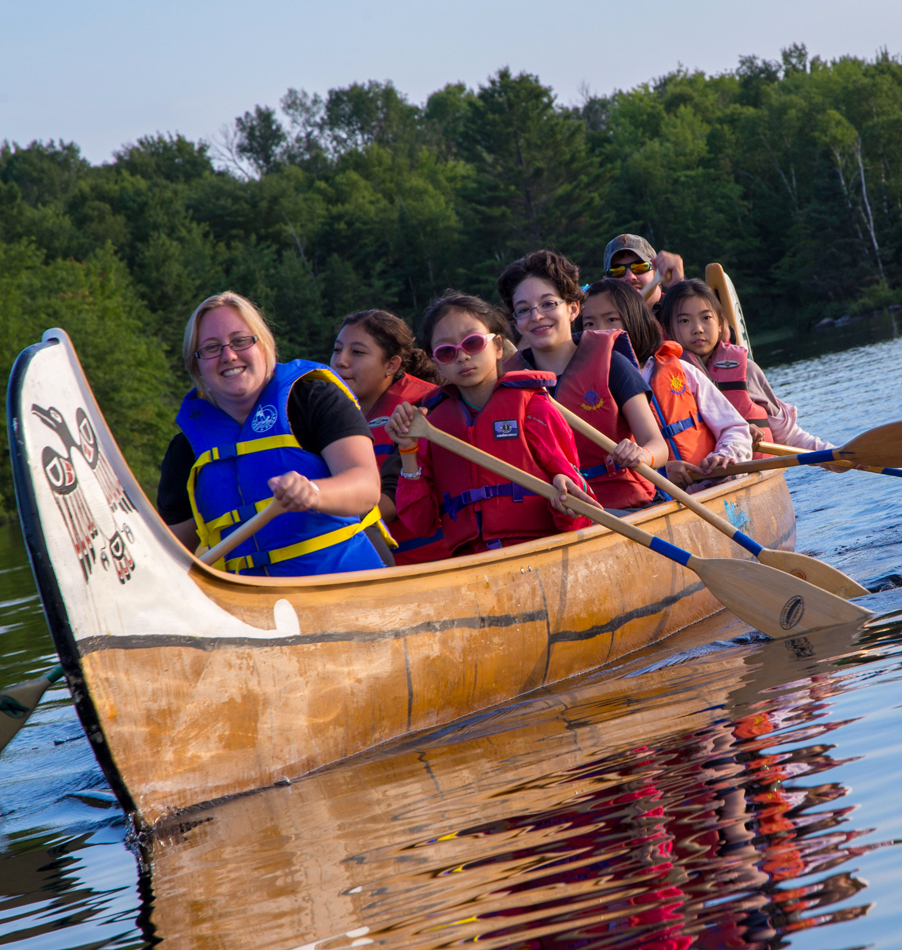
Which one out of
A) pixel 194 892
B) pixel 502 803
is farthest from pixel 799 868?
pixel 194 892

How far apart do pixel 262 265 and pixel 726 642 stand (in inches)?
1548

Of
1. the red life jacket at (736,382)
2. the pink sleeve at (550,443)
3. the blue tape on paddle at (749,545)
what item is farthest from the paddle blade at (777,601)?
the red life jacket at (736,382)

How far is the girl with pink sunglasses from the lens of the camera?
4.18 metres

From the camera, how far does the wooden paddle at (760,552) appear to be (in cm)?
456

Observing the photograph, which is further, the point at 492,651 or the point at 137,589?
the point at 492,651

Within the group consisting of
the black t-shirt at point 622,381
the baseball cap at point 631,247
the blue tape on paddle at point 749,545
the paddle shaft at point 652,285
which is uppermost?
the baseball cap at point 631,247

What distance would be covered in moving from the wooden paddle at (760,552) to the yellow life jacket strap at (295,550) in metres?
1.26

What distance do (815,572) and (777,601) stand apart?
499 mm

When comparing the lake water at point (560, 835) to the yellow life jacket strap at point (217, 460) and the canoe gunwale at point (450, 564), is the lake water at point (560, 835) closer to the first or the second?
the canoe gunwale at point (450, 564)

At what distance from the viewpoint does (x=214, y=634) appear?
303 cm

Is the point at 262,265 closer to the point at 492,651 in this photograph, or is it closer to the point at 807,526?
the point at 807,526

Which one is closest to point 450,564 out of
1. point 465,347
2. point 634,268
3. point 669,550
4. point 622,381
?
point 465,347

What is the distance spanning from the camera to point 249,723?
310cm

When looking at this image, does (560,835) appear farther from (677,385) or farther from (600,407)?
(677,385)
